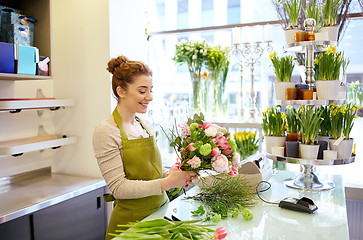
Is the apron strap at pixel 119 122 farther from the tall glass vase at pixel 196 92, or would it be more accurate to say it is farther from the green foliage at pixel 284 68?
the tall glass vase at pixel 196 92

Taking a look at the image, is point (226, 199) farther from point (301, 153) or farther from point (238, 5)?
point (238, 5)

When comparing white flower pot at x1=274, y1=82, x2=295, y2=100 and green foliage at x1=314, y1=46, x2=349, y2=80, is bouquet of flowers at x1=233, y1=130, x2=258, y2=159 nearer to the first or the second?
white flower pot at x1=274, y1=82, x2=295, y2=100

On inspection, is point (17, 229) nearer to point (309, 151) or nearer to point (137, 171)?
point (137, 171)

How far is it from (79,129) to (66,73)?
498 millimetres

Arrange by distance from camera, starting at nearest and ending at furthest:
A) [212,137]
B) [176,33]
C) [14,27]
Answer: [212,137] < [14,27] < [176,33]

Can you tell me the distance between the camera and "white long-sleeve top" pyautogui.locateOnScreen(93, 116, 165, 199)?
164 centimetres

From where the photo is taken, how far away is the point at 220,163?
1407mm

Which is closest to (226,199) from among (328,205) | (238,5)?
(328,205)

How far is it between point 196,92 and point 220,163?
218 cm

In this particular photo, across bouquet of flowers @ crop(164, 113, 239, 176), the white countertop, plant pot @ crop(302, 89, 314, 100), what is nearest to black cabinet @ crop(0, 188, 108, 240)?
the white countertop

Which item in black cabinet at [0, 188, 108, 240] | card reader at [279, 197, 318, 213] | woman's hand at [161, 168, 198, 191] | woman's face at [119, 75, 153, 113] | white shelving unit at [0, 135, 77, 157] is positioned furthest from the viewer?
white shelving unit at [0, 135, 77, 157]

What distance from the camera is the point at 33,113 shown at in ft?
9.52

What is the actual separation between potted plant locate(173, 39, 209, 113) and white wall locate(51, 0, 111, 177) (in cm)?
96

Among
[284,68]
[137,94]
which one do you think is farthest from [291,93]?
[137,94]
